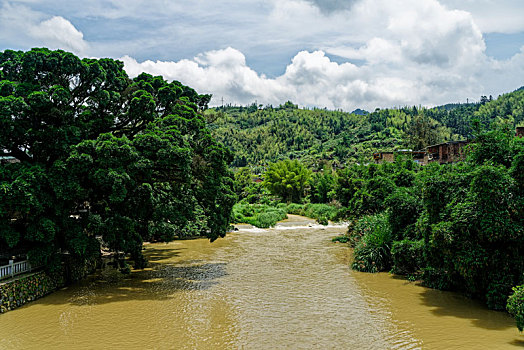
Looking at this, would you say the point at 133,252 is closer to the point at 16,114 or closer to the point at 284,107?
the point at 16,114

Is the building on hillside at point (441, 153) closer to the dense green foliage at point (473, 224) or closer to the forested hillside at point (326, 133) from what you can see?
the dense green foliage at point (473, 224)

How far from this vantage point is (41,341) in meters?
10.2

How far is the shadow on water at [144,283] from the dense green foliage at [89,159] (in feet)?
4.05

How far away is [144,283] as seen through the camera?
52.7ft

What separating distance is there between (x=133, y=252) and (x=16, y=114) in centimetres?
684

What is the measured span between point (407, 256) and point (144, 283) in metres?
10.9

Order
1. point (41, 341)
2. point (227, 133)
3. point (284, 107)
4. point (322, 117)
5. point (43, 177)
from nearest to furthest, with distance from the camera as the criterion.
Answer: point (41, 341) → point (43, 177) → point (227, 133) → point (322, 117) → point (284, 107)

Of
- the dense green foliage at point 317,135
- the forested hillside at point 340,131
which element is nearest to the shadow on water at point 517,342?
the dense green foliage at point 317,135

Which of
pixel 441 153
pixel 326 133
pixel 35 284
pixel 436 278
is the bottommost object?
pixel 436 278

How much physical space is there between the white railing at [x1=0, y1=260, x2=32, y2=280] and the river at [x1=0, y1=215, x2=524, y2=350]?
118 centimetres

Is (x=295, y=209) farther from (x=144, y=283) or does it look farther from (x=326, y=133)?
(x=326, y=133)

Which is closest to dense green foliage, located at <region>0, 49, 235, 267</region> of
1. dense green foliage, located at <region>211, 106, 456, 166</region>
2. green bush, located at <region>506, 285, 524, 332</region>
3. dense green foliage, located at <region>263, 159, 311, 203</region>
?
green bush, located at <region>506, 285, 524, 332</region>

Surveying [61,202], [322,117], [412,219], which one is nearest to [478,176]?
[412,219]

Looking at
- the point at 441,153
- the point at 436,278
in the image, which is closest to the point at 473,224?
the point at 436,278
